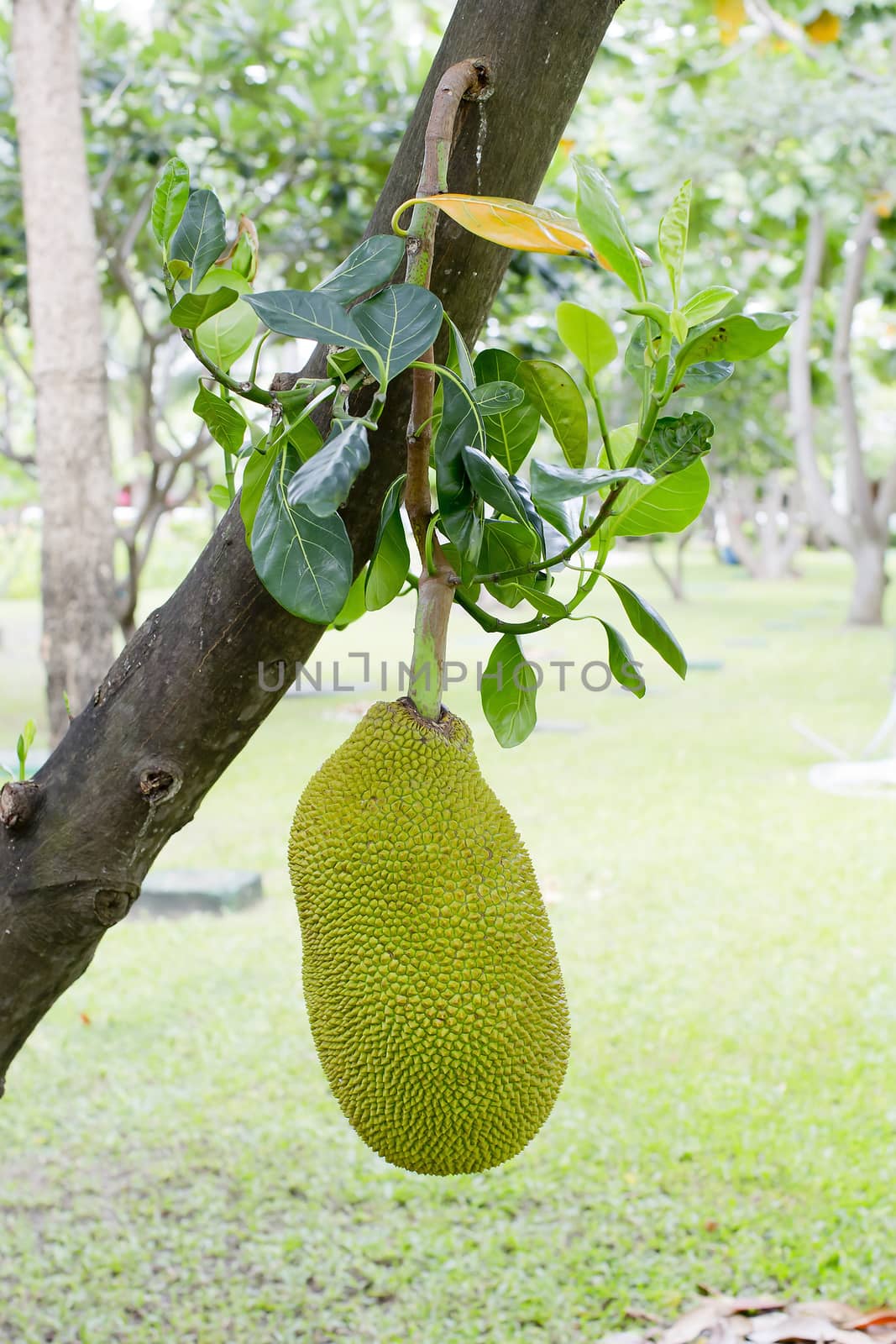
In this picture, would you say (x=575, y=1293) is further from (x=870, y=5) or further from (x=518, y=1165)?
(x=870, y=5)

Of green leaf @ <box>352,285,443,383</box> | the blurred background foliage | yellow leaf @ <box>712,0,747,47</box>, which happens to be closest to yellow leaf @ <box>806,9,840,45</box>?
the blurred background foliage

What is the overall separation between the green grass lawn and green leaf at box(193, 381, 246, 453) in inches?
47.3

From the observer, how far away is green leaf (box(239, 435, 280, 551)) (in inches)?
23.1

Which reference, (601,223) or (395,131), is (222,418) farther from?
(395,131)

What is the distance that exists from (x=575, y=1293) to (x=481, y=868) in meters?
1.10

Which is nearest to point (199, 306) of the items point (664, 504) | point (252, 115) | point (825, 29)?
point (664, 504)

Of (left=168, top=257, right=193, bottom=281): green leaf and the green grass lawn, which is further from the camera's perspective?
the green grass lawn

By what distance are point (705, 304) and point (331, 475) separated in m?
0.21

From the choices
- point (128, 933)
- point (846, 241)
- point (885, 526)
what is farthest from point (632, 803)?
point (885, 526)

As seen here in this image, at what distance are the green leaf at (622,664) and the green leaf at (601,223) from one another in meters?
0.20

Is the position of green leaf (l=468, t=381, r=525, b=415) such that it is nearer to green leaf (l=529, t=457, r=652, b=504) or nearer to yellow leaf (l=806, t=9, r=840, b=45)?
green leaf (l=529, t=457, r=652, b=504)

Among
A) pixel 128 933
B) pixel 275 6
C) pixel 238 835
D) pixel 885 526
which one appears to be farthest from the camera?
pixel 885 526

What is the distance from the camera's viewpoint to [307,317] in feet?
1.69

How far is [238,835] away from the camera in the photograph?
3.64 meters
